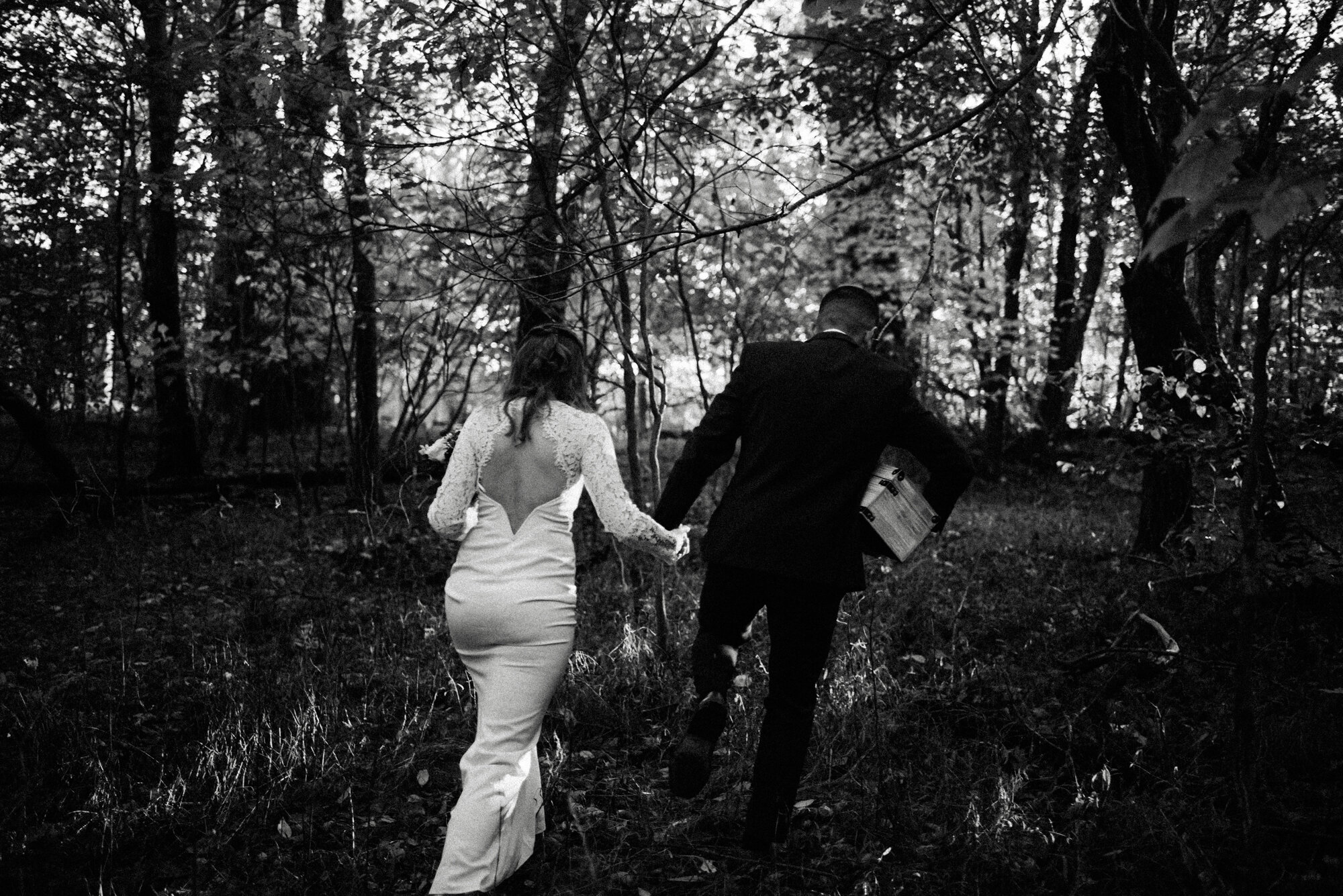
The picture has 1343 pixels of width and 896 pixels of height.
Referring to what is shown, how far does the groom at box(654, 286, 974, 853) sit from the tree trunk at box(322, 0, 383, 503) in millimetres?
3657

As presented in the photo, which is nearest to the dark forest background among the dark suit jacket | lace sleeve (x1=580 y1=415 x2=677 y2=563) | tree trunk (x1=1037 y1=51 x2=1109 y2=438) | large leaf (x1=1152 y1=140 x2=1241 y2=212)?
large leaf (x1=1152 y1=140 x2=1241 y2=212)

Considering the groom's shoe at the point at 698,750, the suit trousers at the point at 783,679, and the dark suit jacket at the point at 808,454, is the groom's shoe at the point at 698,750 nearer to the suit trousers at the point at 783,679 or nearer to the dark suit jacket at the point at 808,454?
the suit trousers at the point at 783,679

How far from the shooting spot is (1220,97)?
184 centimetres

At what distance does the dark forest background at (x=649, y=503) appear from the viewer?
359cm

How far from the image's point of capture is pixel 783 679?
3557 mm

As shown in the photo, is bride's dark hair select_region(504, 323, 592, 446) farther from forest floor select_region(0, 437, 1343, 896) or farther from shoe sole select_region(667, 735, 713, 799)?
forest floor select_region(0, 437, 1343, 896)

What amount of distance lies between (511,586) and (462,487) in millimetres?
469

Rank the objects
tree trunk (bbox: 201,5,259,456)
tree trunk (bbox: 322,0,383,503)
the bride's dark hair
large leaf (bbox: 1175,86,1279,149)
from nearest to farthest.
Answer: large leaf (bbox: 1175,86,1279,149), the bride's dark hair, tree trunk (bbox: 201,5,259,456), tree trunk (bbox: 322,0,383,503)

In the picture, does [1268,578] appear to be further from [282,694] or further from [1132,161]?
[282,694]

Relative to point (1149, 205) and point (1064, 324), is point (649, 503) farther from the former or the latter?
point (1064, 324)

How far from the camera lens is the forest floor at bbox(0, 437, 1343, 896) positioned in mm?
3504

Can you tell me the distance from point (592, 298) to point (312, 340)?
5.32m

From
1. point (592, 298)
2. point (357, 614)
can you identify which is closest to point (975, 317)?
point (592, 298)

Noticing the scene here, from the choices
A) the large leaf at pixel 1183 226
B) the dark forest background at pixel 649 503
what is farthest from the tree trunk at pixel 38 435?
the large leaf at pixel 1183 226
